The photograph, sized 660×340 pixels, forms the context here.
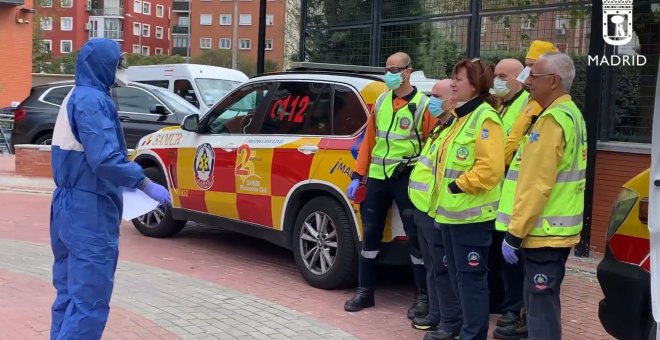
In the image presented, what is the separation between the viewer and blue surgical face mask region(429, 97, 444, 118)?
511cm

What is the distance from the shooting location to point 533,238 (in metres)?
3.86

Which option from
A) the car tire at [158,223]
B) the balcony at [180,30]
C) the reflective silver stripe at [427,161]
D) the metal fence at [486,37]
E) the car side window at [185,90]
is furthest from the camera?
the balcony at [180,30]

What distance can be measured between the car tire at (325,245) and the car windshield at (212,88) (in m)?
9.93

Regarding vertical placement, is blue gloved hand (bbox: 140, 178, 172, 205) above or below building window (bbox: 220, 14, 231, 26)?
below

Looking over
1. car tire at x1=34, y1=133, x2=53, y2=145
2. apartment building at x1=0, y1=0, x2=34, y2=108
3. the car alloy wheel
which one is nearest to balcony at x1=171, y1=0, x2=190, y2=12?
apartment building at x1=0, y1=0, x2=34, y2=108

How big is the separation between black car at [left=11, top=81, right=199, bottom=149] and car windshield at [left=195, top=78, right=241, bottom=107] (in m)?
2.61

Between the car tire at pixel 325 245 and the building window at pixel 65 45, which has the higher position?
the building window at pixel 65 45

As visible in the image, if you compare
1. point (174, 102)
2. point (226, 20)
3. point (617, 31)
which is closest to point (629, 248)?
point (617, 31)

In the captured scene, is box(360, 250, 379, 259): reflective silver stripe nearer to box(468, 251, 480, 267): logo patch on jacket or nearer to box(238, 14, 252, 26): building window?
box(468, 251, 480, 267): logo patch on jacket

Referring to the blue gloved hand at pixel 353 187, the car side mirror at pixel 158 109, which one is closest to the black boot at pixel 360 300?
the blue gloved hand at pixel 353 187

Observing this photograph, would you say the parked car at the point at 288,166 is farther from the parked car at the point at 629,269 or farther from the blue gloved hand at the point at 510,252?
the parked car at the point at 629,269

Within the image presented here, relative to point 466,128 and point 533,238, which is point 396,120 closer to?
point 466,128

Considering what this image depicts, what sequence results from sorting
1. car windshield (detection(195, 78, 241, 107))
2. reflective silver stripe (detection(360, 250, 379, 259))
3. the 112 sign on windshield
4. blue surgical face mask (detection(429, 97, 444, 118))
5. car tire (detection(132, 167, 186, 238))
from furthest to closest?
1. car windshield (detection(195, 78, 241, 107))
2. car tire (detection(132, 167, 186, 238))
3. the 112 sign on windshield
4. reflective silver stripe (detection(360, 250, 379, 259))
5. blue surgical face mask (detection(429, 97, 444, 118))

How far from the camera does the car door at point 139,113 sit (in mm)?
12484
